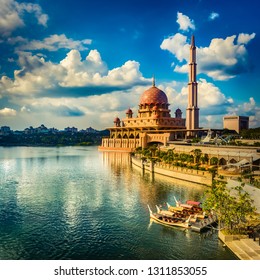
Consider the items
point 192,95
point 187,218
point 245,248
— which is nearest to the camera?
point 245,248

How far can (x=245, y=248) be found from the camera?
10.1 m

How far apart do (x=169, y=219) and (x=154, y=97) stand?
127 feet

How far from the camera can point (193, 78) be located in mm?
42688

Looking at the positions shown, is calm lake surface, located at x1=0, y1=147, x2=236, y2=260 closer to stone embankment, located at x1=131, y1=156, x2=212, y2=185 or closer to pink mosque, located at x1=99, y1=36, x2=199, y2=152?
stone embankment, located at x1=131, y1=156, x2=212, y2=185

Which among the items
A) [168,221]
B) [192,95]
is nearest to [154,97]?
[192,95]

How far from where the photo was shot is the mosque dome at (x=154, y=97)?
50438 millimetres

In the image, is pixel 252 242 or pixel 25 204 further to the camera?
pixel 25 204

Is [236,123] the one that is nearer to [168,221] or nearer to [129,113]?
[129,113]

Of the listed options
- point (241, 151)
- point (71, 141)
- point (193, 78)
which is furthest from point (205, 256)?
point (71, 141)

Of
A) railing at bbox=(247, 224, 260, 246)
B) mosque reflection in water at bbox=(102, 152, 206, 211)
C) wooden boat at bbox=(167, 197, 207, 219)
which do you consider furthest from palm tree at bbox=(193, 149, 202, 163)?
railing at bbox=(247, 224, 260, 246)

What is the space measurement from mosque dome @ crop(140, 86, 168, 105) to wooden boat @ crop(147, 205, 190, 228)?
37449 mm

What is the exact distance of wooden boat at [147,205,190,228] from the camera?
12732 mm

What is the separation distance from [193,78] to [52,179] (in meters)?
25.7
